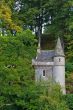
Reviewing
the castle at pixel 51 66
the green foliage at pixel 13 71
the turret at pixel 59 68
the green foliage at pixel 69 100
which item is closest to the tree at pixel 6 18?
the castle at pixel 51 66

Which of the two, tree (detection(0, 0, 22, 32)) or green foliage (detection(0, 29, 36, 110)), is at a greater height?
tree (detection(0, 0, 22, 32))

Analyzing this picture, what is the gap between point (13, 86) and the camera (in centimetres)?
4456

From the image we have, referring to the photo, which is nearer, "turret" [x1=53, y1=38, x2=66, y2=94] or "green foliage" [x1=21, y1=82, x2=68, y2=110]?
"green foliage" [x1=21, y1=82, x2=68, y2=110]

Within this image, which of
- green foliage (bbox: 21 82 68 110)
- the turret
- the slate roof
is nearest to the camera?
green foliage (bbox: 21 82 68 110)

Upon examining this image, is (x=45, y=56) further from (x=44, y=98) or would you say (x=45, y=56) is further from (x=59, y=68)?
(x=44, y=98)

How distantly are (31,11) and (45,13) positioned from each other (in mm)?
3866

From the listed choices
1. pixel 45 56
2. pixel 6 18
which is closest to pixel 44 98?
pixel 45 56

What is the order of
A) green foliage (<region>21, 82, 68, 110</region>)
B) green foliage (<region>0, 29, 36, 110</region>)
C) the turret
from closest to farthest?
green foliage (<region>21, 82, 68, 110</region>)
green foliage (<region>0, 29, 36, 110</region>)
the turret

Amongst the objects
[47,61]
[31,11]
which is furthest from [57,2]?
[47,61]

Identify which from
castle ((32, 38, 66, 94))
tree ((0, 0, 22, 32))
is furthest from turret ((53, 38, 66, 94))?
tree ((0, 0, 22, 32))

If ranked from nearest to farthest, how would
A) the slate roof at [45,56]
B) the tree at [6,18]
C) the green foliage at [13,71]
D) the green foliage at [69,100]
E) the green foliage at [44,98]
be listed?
1. the green foliage at [44,98]
2. the green foliage at [13,71]
3. the green foliage at [69,100]
4. the slate roof at [45,56]
5. the tree at [6,18]

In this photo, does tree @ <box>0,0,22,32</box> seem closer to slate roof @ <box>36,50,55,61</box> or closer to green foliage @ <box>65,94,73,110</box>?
slate roof @ <box>36,50,55,61</box>

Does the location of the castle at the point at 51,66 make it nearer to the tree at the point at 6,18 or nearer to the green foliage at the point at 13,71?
the green foliage at the point at 13,71

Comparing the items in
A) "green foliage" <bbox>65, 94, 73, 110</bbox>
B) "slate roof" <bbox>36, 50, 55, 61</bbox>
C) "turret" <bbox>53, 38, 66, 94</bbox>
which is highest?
→ "slate roof" <bbox>36, 50, 55, 61</bbox>
